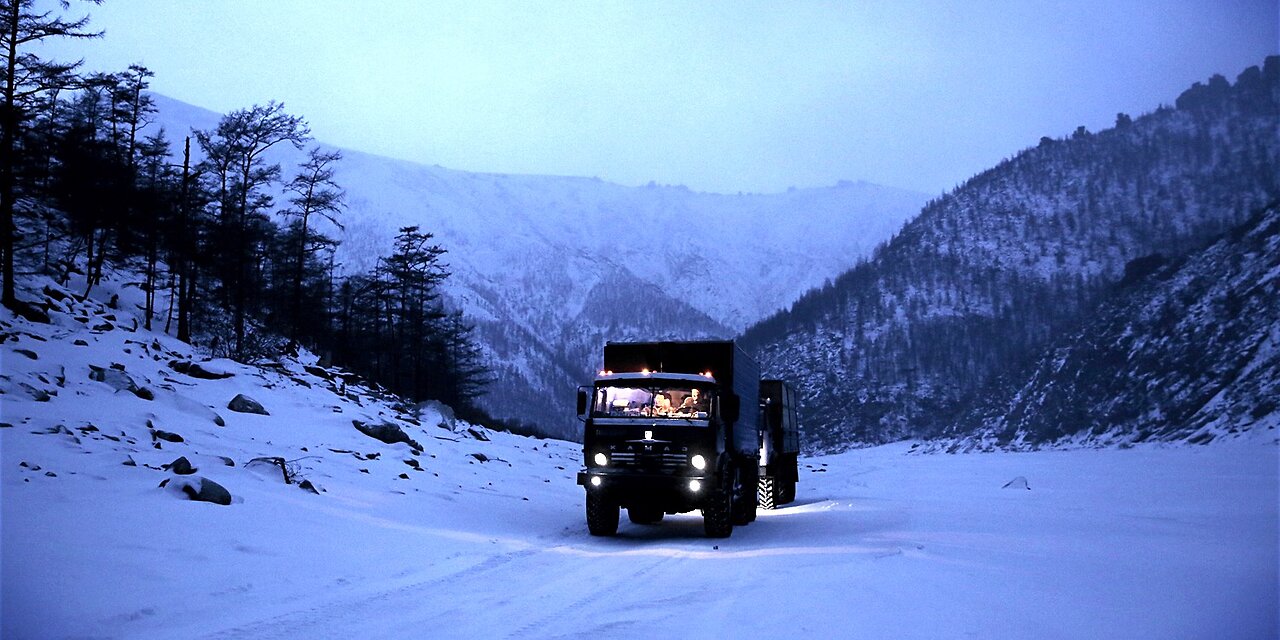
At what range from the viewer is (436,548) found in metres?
13.3

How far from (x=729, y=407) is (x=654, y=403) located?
1.58m

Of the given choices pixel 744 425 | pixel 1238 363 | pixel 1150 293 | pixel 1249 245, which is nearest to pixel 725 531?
pixel 744 425

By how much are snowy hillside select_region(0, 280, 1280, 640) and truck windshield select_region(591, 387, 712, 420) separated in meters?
2.46

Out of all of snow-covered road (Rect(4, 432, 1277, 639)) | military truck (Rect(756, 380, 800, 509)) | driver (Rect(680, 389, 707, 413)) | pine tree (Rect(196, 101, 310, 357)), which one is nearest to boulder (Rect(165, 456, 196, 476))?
snow-covered road (Rect(4, 432, 1277, 639))

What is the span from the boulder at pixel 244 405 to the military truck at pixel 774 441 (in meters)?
14.1

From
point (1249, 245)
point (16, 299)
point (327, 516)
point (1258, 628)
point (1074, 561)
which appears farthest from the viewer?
point (1249, 245)

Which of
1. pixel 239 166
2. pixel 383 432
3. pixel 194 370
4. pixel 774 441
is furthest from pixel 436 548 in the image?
pixel 239 166

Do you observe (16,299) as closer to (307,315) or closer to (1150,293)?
(307,315)

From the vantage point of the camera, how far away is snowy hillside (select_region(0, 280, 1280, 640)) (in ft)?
26.4

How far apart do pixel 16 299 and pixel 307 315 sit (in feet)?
91.0

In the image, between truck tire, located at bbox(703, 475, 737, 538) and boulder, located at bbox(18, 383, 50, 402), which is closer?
truck tire, located at bbox(703, 475, 737, 538)

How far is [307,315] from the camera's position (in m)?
53.1

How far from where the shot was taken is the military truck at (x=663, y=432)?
15531 millimetres

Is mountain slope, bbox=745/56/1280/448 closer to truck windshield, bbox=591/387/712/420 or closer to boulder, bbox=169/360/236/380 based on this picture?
boulder, bbox=169/360/236/380
